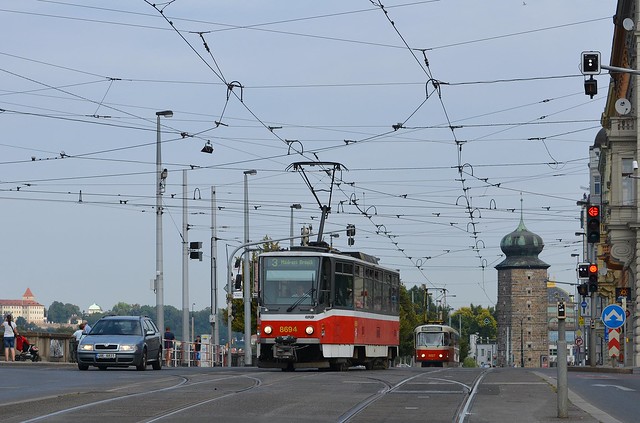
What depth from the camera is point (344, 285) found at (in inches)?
1470

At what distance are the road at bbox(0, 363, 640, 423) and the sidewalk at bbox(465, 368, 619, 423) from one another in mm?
14

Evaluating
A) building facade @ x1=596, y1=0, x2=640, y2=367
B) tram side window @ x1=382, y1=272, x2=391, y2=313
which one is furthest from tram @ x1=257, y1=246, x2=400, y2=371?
building facade @ x1=596, y1=0, x2=640, y2=367

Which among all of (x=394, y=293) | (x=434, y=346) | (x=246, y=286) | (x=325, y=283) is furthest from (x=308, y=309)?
(x=434, y=346)

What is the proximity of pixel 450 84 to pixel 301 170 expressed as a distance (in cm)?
471

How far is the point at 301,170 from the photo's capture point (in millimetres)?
38188

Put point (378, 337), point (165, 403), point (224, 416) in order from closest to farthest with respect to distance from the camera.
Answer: point (224, 416) → point (165, 403) → point (378, 337)

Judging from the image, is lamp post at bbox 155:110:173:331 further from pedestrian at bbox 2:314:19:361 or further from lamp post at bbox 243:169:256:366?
lamp post at bbox 243:169:256:366

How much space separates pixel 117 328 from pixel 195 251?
20.9 metres

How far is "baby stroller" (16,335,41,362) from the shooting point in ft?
149

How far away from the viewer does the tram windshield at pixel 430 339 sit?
76.9 m

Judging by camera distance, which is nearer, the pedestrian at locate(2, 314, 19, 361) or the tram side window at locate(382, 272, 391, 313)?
the tram side window at locate(382, 272, 391, 313)

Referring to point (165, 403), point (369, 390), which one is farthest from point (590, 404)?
point (165, 403)

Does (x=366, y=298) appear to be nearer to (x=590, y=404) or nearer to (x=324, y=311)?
(x=324, y=311)

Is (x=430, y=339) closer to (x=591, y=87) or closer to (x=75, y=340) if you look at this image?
(x=75, y=340)
